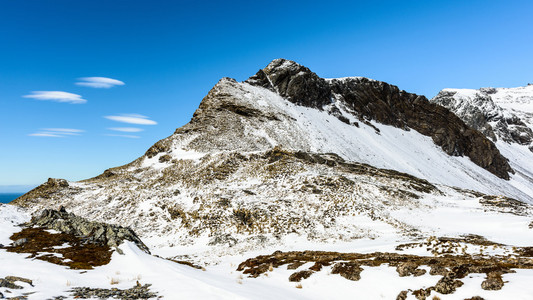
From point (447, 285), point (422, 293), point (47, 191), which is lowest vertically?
point (422, 293)

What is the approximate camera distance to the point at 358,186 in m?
39.5

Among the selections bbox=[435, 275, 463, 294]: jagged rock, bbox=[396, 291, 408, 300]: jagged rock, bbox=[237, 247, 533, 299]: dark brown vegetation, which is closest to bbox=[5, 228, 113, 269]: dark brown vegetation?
bbox=[237, 247, 533, 299]: dark brown vegetation

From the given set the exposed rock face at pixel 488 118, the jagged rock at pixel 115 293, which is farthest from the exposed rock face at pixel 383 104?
the jagged rock at pixel 115 293

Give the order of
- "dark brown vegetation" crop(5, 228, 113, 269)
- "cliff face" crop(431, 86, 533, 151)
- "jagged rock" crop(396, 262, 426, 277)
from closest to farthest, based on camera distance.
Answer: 1. "jagged rock" crop(396, 262, 426, 277)
2. "dark brown vegetation" crop(5, 228, 113, 269)
3. "cliff face" crop(431, 86, 533, 151)

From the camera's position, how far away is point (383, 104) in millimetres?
104125

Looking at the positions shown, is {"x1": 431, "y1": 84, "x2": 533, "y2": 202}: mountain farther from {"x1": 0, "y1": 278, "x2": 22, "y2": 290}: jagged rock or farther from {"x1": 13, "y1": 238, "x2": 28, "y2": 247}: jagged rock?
{"x1": 0, "y1": 278, "x2": 22, "y2": 290}: jagged rock

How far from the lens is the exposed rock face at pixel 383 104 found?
9526cm

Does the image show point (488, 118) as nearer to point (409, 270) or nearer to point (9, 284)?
point (409, 270)

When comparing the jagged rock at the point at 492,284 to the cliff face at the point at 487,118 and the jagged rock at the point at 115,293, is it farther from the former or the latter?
the cliff face at the point at 487,118

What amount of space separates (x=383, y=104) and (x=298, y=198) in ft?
270

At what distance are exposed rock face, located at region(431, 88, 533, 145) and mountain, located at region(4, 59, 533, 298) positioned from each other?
5430 centimetres

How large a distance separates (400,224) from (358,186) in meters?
9.04

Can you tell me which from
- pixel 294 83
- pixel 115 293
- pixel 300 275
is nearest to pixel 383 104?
pixel 294 83

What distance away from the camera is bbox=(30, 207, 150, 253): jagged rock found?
19.7 metres
